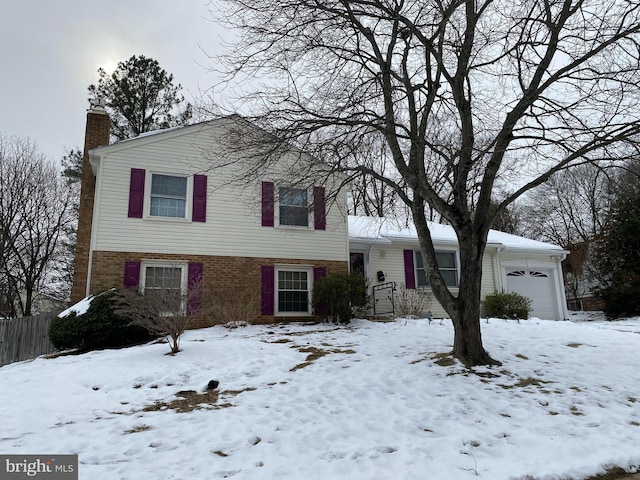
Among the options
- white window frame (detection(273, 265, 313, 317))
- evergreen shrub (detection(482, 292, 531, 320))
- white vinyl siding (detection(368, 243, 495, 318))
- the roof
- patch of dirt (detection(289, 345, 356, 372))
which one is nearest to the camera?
patch of dirt (detection(289, 345, 356, 372))

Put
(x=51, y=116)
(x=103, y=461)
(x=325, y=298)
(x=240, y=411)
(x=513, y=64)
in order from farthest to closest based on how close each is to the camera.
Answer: (x=51, y=116) → (x=325, y=298) → (x=513, y=64) → (x=240, y=411) → (x=103, y=461)

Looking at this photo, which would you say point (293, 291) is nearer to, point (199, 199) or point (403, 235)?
point (199, 199)

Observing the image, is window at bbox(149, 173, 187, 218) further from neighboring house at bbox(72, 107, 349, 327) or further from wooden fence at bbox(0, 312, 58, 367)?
wooden fence at bbox(0, 312, 58, 367)

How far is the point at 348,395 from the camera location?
18.9ft

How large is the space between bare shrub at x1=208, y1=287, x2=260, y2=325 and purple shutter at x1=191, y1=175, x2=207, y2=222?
7.32ft

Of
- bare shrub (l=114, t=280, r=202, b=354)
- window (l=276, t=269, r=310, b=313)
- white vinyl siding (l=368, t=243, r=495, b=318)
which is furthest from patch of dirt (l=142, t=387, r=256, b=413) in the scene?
white vinyl siding (l=368, t=243, r=495, b=318)

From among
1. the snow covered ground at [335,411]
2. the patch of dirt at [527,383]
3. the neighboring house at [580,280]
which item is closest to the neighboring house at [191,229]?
the snow covered ground at [335,411]

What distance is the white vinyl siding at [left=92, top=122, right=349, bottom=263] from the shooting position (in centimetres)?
1187

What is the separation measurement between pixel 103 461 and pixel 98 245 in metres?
8.88

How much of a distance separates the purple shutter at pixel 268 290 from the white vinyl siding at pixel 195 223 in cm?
46

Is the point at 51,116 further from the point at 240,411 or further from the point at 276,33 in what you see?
the point at 240,411

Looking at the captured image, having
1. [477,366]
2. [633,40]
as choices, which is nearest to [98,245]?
[477,366]

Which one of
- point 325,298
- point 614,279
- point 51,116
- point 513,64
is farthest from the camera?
point 51,116

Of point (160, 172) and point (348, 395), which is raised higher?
point (160, 172)
